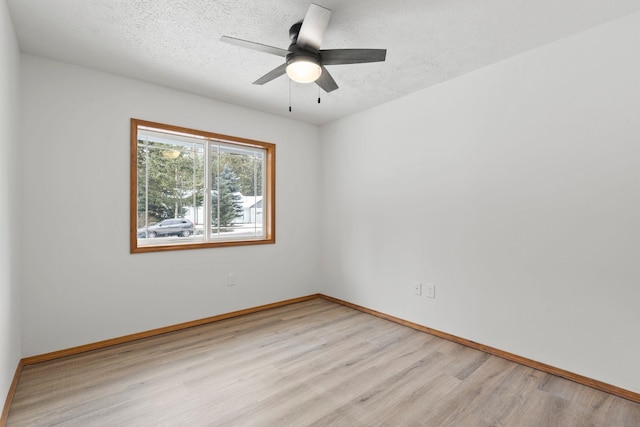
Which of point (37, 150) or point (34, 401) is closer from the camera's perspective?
point (34, 401)

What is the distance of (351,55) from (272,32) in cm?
66

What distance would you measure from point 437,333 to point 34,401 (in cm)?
316

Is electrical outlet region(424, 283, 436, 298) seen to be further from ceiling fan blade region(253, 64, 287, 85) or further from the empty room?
ceiling fan blade region(253, 64, 287, 85)

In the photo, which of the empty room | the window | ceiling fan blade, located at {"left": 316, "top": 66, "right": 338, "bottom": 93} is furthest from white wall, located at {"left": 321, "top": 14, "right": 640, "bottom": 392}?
the window

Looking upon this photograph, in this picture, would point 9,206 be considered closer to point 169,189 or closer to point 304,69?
point 169,189

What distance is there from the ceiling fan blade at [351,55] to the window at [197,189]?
1895mm

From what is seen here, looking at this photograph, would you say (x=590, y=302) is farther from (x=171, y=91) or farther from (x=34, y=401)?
(x=171, y=91)

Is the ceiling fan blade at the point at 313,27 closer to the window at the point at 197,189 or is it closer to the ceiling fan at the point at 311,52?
the ceiling fan at the point at 311,52

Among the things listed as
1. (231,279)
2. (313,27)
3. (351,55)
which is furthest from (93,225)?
(351,55)

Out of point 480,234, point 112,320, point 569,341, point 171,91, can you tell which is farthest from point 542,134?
point 112,320

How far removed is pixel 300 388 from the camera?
2.10 metres

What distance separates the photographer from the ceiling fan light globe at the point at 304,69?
1938mm

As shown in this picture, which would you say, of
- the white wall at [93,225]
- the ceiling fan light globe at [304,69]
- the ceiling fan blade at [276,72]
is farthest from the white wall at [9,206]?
the ceiling fan light globe at [304,69]

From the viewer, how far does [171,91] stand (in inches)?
123
